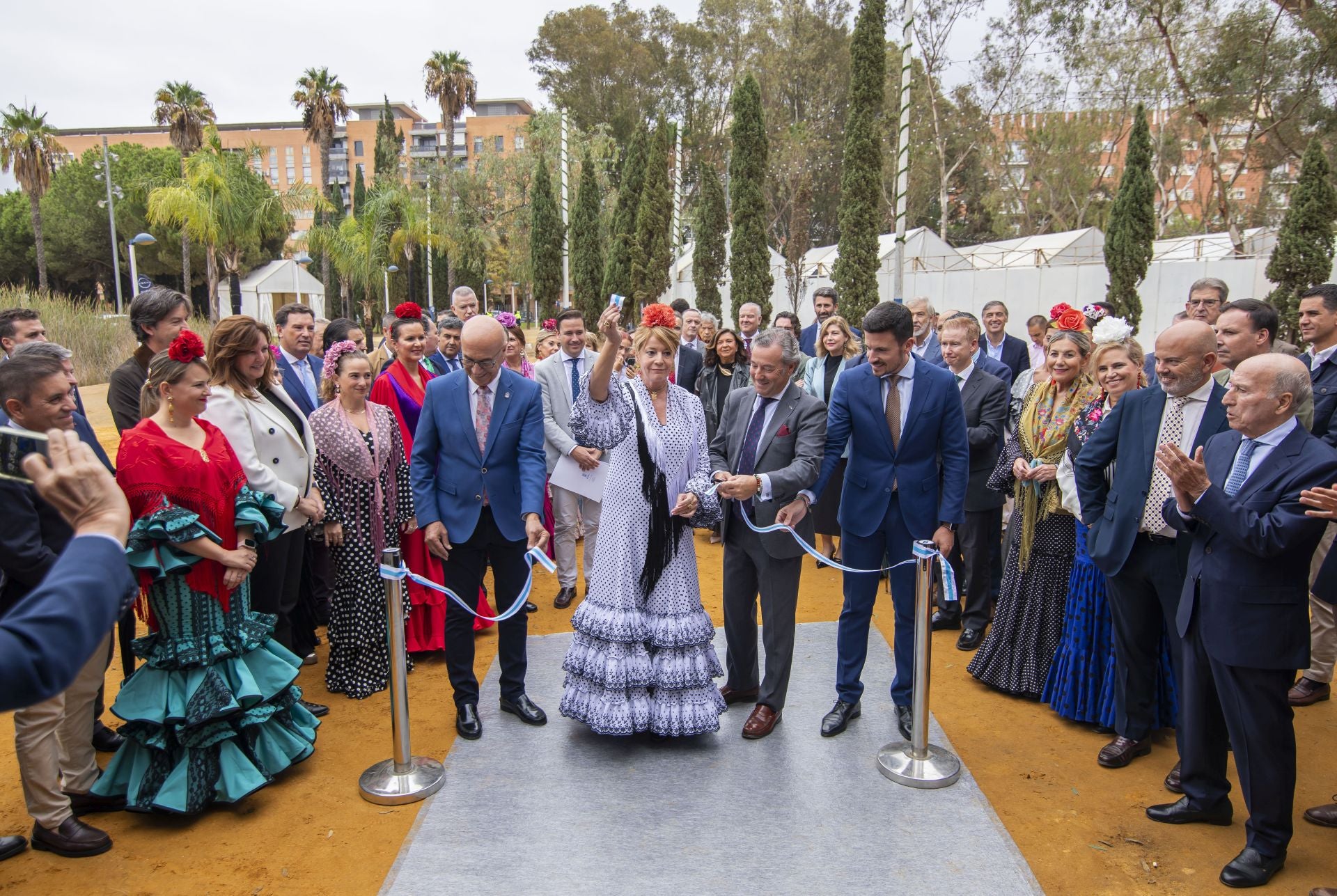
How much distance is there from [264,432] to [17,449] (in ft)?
9.24

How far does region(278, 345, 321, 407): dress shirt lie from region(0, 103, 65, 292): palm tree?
116 ft

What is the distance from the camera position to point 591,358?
6.91m

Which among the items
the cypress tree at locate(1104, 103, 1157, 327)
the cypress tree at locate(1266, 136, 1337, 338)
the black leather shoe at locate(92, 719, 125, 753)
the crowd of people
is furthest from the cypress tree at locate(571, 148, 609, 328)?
the black leather shoe at locate(92, 719, 125, 753)

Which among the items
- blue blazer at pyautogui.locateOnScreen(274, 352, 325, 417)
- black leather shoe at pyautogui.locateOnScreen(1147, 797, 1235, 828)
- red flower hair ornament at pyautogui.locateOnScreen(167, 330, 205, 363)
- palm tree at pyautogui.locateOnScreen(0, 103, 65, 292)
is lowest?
black leather shoe at pyautogui.locateOnScreen(1147, 797, 1235, 828)

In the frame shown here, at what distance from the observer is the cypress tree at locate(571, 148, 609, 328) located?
27891 millimetres

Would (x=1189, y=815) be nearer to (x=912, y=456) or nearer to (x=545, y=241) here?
(x=912, y=456)

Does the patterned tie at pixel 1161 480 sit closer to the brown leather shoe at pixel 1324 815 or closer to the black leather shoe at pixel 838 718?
the brown leather shoe at pixel 1324 815

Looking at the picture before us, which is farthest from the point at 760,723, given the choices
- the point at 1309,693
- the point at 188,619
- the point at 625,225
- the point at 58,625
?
the point at 625,225

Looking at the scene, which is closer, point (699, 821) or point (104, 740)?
point (699, 821)

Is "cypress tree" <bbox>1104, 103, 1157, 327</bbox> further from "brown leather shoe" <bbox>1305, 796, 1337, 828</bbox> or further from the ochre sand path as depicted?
"brown leather shoe" <bbox>1305, 796, 1337, 828</bbox>

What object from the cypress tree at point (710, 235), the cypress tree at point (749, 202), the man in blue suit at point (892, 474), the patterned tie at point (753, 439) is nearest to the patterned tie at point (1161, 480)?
the man in blue suit at point (892, 474)

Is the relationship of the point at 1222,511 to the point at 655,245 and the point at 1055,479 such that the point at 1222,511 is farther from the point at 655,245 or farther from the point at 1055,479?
the point at 655,245

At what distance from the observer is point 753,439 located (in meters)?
4.55

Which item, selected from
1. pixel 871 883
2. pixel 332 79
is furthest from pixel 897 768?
pixel 332 79
